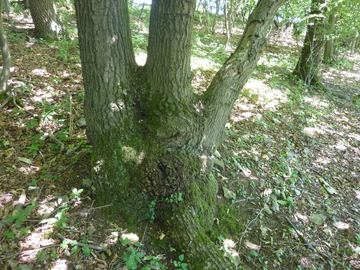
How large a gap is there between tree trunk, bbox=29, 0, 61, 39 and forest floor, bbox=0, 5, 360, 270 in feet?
1.20

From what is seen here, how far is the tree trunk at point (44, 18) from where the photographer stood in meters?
5.48

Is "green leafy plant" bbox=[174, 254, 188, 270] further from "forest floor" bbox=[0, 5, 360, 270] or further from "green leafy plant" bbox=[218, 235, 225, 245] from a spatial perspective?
"green leafy plant" bbox=[218, 235, 225, 245]

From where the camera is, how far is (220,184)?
10.0ft

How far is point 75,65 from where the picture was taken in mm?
4805

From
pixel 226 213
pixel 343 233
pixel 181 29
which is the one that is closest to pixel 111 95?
pixel 181 29

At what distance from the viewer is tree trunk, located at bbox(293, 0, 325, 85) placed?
6934 millimetres

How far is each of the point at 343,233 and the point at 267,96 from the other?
12.0ft

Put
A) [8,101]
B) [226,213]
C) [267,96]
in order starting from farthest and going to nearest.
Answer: [267,96] < [8,101] < [226,213]

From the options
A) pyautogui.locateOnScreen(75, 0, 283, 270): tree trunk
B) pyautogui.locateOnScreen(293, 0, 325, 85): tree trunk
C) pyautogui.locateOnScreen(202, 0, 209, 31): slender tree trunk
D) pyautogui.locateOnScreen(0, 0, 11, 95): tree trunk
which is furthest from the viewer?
pyautogui.locateOnScreen(202, 0, 209, 31): slender tree trunk

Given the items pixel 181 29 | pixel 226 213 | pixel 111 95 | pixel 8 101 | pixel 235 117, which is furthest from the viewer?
pixel 235 117

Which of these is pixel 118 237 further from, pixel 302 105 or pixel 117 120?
pixel 302 105

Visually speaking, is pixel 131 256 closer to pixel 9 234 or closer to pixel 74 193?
pixel 74 193

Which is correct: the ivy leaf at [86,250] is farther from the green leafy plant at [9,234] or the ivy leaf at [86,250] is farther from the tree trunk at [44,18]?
the tree trunk at [44,18]

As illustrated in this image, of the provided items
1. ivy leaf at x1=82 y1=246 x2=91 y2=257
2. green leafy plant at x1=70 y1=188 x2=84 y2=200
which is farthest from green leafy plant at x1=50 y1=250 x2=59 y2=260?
green leafy plant at x1=70 y1=188 x2=84 y2=200
